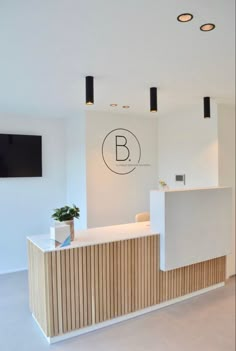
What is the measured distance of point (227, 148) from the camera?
427 centimetres

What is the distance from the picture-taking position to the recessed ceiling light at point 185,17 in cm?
177

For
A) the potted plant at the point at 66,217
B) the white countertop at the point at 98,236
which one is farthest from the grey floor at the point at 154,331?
the potted plant at the point at 66,217

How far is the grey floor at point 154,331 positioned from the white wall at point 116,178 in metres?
1.80

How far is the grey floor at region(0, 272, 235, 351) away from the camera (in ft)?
8.73

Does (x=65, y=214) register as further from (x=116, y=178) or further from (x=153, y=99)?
(x=116, y=178)

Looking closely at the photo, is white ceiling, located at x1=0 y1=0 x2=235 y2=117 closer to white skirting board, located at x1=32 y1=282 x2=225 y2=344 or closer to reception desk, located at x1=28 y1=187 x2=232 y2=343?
reception desk, located at x1=28 y1=187 x2=232 y2=343

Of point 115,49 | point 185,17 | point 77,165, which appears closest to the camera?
point 185,17

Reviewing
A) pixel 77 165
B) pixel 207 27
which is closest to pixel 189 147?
pixel 77 165

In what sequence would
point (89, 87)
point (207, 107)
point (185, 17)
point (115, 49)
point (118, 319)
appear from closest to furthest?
point (185, 17) < point (115, 49) < point (89, 87) < point (118, 319) < point (207, 107)

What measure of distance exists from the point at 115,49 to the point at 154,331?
272 centimetres

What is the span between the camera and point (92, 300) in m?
2.91

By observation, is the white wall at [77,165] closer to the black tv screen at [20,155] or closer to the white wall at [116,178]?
the white wall at [116,178]

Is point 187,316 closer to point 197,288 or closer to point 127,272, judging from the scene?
point 197,288

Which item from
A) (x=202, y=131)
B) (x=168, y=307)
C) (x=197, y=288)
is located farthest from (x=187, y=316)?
(x=202, y=131)
